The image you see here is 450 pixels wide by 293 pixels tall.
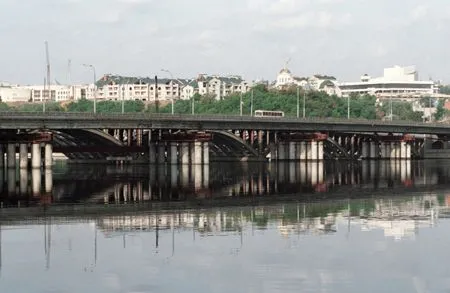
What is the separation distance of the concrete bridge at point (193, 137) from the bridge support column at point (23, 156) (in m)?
0.13

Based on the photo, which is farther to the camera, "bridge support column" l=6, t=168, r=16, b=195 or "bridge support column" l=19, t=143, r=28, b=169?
"bridge support column" l=19, t=143, r=28, b=169

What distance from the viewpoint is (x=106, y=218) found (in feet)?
189

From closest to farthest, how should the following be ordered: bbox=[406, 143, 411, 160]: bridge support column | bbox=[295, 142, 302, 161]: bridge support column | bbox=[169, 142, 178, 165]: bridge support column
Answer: bbox=[169, 142, 178, 165]: bridge support column
bbox=[295, 142, 302, 161]: bridge support column
bbox=[406, 143, 411, 160]: bridge support column

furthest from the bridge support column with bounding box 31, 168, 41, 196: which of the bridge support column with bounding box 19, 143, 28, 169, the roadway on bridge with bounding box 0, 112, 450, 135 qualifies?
the roadway on bridge with bounding box 0, 112, 450, 135

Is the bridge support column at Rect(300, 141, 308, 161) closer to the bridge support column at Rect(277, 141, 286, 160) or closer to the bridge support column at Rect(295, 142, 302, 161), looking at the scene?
Answer: the bridge support column at Rect(295, 142, 302, 161)

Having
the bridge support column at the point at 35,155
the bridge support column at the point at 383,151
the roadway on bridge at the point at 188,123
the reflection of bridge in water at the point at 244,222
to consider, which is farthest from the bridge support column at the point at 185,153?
the reflection of bridge in water at the point at 244,222

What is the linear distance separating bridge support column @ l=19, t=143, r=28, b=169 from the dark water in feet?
129

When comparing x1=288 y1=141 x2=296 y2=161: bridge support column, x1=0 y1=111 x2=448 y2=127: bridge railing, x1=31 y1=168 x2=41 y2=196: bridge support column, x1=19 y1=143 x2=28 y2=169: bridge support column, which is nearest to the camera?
x1=31 y1=168 x2=41 y2=196: bridge support column

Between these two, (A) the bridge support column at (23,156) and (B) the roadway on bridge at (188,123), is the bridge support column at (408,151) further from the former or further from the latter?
(A) the bridge support column at (23,156)

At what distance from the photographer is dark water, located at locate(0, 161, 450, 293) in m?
34.8

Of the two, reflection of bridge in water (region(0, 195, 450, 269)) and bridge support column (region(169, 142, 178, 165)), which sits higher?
bridge support column (region(169, 142, 178, 165))

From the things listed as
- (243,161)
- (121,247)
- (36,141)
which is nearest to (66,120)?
(36,141)

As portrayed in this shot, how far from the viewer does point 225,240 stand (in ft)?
151

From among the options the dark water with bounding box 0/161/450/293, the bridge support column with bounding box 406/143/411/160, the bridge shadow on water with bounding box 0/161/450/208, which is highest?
the bridge support column with bounding box 406/143/411/160
